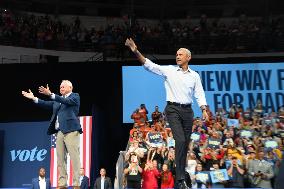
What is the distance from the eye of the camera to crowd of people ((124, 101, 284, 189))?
37.1ft

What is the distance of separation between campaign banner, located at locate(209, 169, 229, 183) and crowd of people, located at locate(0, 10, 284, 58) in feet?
A: 28.6

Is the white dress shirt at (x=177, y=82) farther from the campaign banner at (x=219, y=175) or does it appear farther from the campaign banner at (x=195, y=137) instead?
the campaign banner at (x=195, y=137)

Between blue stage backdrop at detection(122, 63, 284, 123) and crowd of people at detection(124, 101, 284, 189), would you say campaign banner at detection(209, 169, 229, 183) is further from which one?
blue stage backdrop at detection(122, 63, 284, 123)

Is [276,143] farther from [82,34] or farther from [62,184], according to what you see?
[82,34]

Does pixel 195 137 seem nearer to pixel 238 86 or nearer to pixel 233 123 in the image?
pixel 233 123

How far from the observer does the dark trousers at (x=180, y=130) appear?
564 cm

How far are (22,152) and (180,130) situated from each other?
11835 mm

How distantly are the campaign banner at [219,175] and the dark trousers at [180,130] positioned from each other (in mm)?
5842

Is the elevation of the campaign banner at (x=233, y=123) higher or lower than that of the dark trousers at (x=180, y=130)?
higher

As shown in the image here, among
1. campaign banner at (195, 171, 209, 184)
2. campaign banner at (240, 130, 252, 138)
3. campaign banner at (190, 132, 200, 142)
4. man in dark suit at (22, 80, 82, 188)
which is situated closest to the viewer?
man in dark suit at (22, 80, 82, 188)

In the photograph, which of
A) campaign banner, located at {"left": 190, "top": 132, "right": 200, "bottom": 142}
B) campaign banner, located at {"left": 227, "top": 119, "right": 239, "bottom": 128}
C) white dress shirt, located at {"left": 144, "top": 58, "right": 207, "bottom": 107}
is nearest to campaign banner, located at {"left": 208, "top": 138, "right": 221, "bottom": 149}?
campaign banner, located at {"left": 190, "top": 132, "right": 200, "bottom": 142}

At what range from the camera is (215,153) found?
12.1m

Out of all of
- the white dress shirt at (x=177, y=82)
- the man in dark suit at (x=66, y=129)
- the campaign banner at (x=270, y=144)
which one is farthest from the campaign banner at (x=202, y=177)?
the white dress shirt at (x=177, y=82)

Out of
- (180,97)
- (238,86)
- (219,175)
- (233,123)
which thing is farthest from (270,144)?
(180,97)
